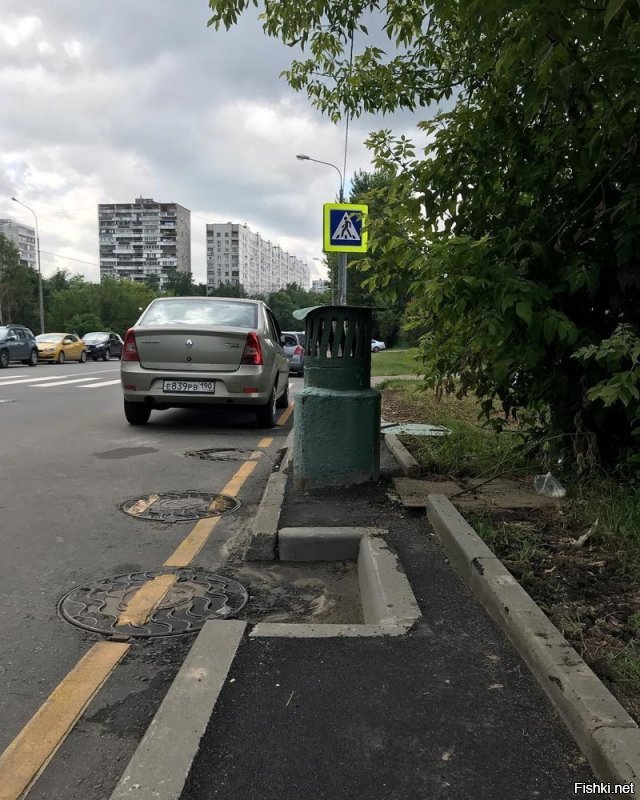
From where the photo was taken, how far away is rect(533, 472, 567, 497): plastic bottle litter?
438cm

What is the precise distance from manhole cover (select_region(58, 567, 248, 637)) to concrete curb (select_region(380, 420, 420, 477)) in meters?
2.21

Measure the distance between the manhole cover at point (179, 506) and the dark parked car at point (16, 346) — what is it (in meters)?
21.1

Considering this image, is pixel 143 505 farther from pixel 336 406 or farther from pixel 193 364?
pixel 193 364

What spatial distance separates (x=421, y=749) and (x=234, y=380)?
620 cm

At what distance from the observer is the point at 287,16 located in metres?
5.06

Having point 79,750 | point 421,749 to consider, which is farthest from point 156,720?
point 421,749

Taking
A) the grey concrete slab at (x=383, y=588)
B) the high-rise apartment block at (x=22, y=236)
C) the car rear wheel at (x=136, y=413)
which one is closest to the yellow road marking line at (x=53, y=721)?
the grey concrete slab at (x=383, y=588)

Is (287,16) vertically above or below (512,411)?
above

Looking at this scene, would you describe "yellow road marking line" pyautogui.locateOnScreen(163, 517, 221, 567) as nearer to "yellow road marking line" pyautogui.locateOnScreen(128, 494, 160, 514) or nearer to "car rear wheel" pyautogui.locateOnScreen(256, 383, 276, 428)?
"yellow road marking line" pyautogui.locateOnScreen(128, 494, 160, 514)

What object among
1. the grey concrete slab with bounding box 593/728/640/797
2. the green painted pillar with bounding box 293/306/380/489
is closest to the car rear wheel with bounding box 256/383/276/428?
the green painted pillar with bounding box 293/306/380/489

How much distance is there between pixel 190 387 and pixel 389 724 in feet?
20.3

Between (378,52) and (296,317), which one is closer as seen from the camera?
(296,317)

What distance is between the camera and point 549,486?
4.43 m

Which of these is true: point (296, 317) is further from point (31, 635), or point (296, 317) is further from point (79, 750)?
point (79, 750)
